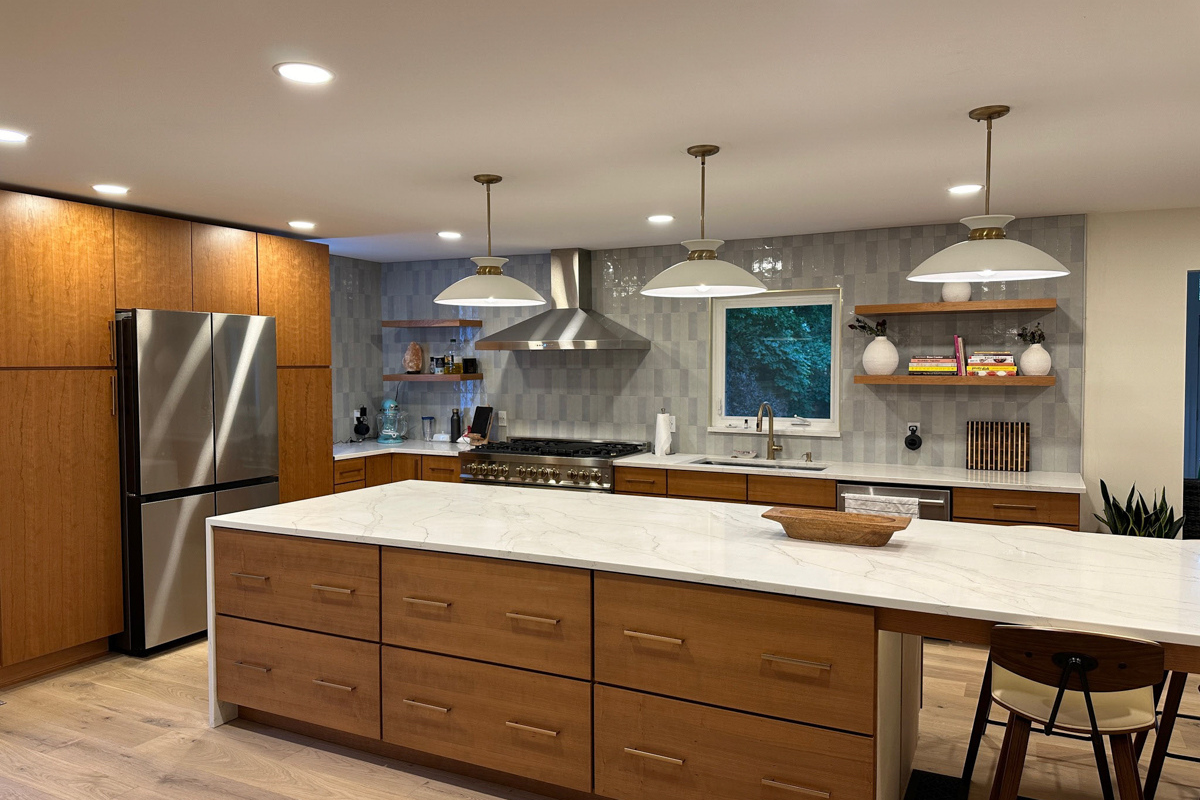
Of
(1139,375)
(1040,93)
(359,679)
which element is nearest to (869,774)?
(359,679)

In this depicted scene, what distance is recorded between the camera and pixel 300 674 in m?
2.93

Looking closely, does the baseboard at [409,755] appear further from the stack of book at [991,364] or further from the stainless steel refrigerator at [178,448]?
the stack of book at [991,364]

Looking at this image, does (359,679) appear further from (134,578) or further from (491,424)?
(491,424)

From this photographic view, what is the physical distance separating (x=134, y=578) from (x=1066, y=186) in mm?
4840

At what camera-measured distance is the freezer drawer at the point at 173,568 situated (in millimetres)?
3992

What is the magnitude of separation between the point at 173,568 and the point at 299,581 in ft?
5.28

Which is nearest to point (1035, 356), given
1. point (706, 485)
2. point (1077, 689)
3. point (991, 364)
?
point (991, 364)

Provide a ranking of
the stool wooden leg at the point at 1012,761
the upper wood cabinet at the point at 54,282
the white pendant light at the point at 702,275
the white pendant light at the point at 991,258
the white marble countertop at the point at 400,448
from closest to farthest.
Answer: the stool wooden leg at the point at 1012,761, the white pendant light at the point at 991,258, the white pendant light at the point at 702,275, the upper wood cabinet at the point at 54,282, the white marble countertop at the point at 400,448

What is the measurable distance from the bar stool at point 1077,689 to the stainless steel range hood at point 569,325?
11.1 feet

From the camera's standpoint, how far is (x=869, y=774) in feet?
6.71

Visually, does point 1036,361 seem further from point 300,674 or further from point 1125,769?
point 300,674

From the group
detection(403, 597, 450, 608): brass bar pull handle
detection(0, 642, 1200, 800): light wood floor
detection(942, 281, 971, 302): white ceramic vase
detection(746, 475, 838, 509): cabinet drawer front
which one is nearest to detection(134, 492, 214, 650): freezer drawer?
detection(0, 642, 1200, 800): light wood floor

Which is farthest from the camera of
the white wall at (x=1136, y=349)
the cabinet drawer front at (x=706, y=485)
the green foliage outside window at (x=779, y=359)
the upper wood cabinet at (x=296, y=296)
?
the green foliage outside window at (x=779, y=359)

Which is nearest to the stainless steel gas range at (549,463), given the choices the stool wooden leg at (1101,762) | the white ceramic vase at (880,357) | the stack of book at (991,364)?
the white ceramic vase at (880,357)
